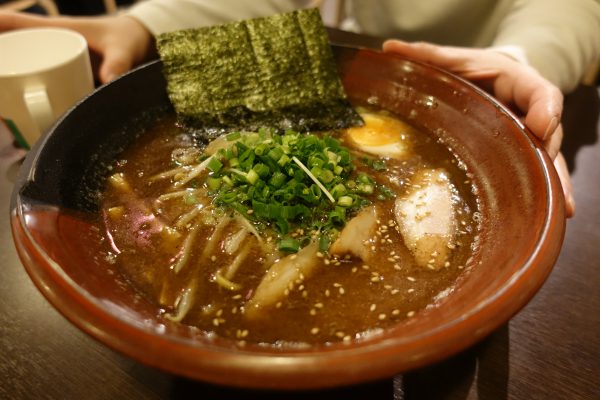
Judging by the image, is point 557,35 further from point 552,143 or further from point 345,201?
point 345,201

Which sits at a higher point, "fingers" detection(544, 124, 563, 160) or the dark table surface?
"fingers" detection(544, 124, 563, 160)

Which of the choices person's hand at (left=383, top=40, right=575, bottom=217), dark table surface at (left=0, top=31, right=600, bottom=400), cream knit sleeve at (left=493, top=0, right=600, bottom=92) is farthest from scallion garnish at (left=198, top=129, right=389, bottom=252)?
cream knit sleeve at (left=493, top=0, right=600, bottom=92)

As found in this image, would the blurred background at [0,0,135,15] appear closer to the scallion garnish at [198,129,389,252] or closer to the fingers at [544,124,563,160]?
the scallion garnish at [198,129,389,252]

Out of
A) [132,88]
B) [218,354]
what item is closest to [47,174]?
[132,88]

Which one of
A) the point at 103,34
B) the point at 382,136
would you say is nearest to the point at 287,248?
the point at 382,136

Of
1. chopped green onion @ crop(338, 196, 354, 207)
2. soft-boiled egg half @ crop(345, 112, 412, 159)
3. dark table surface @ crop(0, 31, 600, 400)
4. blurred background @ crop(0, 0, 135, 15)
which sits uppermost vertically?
chopped green onion @ crop(338, 196, 354, 207)

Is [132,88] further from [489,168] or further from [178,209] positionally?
[489,168]
